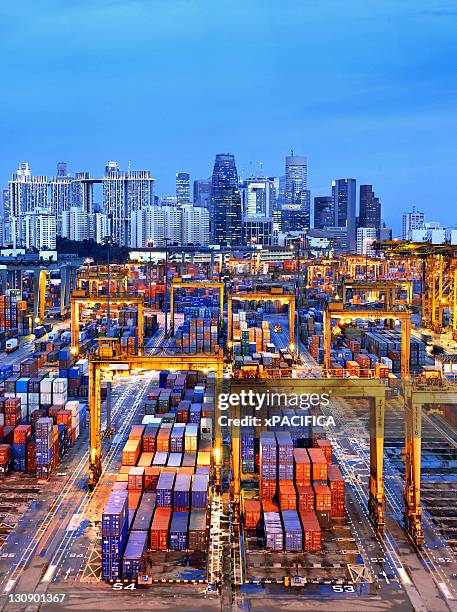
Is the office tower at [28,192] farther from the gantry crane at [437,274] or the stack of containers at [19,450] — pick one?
the stack of containers at [19,450]

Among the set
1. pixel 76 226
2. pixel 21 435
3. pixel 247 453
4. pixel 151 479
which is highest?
pixel 76 226

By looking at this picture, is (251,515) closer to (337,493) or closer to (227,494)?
(227,494)

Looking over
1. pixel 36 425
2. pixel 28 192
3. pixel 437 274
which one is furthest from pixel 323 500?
pixel 28 192

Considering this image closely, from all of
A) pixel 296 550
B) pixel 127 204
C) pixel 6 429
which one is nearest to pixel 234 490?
pixel 296 550

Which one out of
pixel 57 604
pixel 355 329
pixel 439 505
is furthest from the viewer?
pixel 355 329

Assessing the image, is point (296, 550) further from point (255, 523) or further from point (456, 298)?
point (456, 298)

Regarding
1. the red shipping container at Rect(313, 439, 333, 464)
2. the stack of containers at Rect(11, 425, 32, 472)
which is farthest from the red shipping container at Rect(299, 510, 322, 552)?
the stack of containers at Rect(11, 425, 32, 472)

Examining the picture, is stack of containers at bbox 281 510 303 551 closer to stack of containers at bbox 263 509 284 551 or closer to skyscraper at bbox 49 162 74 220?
stack of containers at bbox 263 509 284 551

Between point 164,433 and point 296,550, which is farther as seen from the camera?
point 164,433
